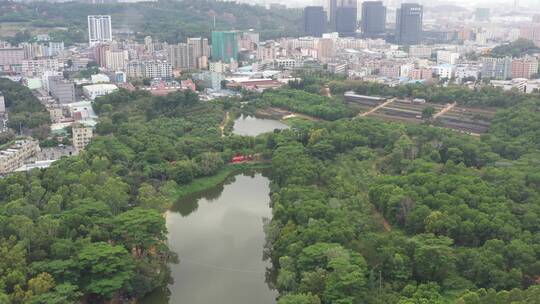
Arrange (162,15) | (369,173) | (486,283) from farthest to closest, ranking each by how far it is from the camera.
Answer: (162,15) < (369,173) < (486,283)

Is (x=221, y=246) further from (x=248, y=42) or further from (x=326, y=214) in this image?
(x=248, y=42)

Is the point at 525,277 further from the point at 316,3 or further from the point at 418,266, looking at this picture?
the point at 316,3

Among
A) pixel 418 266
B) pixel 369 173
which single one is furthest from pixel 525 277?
pixel 369 173

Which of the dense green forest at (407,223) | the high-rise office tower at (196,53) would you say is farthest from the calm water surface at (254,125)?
the high-rise office tower at (196,53)

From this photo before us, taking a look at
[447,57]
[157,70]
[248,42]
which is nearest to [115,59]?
[157,70]

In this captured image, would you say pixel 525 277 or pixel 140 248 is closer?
pixel 525 277

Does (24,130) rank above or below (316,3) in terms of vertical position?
below

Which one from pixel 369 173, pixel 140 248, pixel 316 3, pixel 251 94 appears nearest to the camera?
pixel 140 248
